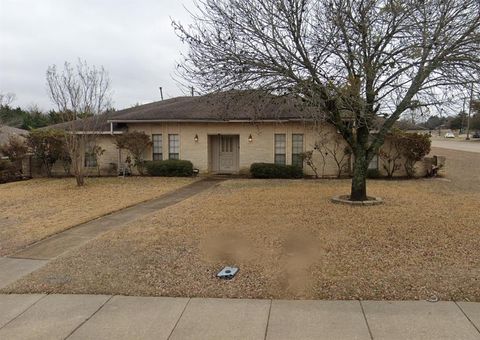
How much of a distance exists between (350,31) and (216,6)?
10.3 ft

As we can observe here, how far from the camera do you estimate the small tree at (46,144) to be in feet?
63.0

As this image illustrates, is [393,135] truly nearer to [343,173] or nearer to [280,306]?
[343,173]

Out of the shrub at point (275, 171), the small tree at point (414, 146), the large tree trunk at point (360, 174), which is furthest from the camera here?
the shrub at point (275, 171)

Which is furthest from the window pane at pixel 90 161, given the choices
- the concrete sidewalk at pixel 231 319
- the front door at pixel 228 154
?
the concrete sidewalk at pixel 231 319

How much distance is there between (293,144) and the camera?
18.8m

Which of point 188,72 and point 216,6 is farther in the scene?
point 188,72

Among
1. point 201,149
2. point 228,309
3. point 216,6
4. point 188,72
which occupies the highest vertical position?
point 216,6

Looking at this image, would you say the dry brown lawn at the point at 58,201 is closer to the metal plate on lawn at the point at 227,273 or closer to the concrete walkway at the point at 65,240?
the concrete walkway at the point at 65,240

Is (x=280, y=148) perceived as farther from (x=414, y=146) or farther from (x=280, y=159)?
(x=414, y=146)

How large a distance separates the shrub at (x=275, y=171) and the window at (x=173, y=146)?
396 centimetres

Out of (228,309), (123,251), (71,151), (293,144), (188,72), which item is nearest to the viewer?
(228,309)

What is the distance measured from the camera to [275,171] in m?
18.0

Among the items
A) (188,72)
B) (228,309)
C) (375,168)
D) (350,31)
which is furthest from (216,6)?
(375,168)

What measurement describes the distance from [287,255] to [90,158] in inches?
629
